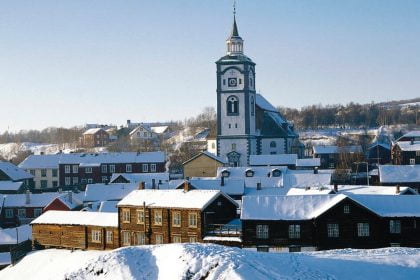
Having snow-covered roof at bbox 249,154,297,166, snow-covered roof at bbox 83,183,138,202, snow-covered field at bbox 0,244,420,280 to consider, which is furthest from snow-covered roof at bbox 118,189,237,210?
snow-covered roof at bbox 249,154,297,166

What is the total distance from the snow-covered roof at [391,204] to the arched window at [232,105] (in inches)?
1724

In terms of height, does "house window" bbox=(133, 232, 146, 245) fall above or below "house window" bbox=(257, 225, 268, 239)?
below

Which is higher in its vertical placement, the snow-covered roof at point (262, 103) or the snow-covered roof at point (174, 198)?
the snow-covered roof at point (262, 103)

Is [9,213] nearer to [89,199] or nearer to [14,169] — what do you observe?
[89,199]

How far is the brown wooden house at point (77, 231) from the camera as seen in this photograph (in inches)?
1619

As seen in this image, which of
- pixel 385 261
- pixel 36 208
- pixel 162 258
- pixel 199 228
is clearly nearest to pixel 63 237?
pixel 199 228

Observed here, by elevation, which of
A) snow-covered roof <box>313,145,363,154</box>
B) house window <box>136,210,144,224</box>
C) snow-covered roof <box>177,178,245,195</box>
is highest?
snow-covered roof <box>313,145,363,154</box>

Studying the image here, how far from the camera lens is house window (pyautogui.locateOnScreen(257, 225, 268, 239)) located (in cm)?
3603

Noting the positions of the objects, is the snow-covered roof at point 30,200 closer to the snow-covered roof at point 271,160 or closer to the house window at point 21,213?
the house window at point 21,213

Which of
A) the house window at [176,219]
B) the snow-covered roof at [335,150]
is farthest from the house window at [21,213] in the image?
the snow-covered roof at [335,150]

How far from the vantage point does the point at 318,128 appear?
6511 inches

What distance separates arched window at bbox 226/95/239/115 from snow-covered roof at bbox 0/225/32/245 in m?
38.4

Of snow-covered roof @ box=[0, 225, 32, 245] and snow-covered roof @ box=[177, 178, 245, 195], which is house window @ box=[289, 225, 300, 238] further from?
snow-covered roof @ box=[0, 225, 32, 245]

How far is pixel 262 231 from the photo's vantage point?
36.1 meters
